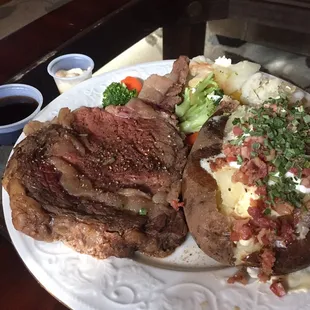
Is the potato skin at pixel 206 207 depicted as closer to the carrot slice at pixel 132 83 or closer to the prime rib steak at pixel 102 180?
→ the prime rib steak at pixel 102 180

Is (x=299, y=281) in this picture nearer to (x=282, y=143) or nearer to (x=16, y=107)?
(x=282, y=143)

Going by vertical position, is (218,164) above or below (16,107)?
above

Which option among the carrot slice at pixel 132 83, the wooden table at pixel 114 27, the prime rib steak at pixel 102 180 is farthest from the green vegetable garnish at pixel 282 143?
the wooden table at pixel 114 27

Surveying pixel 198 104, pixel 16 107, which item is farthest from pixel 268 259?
pixel 16 107

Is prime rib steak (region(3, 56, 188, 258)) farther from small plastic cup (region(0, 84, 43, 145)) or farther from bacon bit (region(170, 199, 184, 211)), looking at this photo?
small plastic cup (region(0, 84, 43, 145))

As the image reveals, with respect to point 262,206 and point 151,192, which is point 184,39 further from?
point 262,206

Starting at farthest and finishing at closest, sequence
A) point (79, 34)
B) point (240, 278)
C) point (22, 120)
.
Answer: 1. point (79, 34)
2. point (22, 120)
3. point (240, 278)
